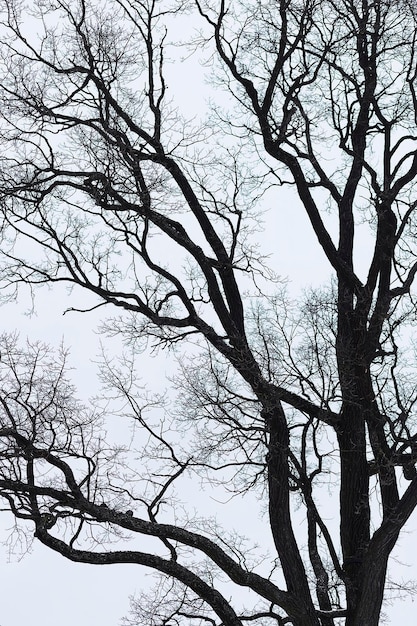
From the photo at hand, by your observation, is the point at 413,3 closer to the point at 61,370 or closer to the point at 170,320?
the point at 170,320

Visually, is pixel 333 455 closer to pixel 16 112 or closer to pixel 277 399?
pixel 277 399

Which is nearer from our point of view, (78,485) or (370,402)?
(78,485)

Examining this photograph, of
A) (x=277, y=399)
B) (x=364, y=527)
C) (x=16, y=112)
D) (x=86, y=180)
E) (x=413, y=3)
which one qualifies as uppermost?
(x=413, y=3)

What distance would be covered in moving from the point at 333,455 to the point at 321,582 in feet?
5.60

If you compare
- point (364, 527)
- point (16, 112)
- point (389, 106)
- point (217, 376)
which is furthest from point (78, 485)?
point (389, 106)

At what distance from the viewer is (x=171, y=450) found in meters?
12.0

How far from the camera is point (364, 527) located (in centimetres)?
1189

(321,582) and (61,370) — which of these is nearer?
(61,370)

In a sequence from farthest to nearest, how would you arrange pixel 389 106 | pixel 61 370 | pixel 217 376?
pixel 389 106 < pixel 217 376 < pixel 61 370

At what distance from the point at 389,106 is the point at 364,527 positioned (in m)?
6.06

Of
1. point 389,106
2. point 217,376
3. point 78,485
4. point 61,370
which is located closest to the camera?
point 78,485

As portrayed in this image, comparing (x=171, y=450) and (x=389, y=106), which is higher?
(x=389, y=106)

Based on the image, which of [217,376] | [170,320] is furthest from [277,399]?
[170,320]

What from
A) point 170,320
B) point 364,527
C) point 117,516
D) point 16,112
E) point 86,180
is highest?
point 16,112
